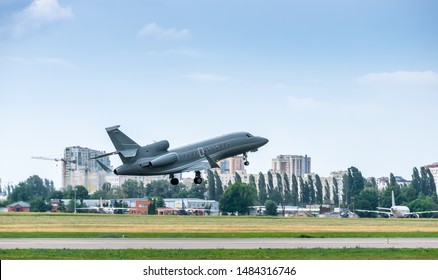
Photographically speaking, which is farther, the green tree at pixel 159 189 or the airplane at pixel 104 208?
the green tree at pixel 159 189

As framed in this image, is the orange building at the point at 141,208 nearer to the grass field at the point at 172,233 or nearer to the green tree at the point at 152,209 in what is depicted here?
the green tree at the point at 152,209

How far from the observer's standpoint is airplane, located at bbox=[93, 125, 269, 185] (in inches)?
3184

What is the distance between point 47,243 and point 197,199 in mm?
105599

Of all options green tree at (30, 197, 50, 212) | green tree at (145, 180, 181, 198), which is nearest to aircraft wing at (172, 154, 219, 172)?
green tree at (30, 197, 50, 212)

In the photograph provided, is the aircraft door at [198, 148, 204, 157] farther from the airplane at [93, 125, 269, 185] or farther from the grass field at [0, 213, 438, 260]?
the grass field at [0, 213, 438, 260]

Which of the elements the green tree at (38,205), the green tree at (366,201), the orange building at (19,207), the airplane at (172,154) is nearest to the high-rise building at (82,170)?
the airplane at (172,154)

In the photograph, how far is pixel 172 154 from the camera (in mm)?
82438

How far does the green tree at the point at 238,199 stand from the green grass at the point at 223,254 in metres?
94.1

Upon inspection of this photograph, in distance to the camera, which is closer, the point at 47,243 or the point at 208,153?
the point at 47,243

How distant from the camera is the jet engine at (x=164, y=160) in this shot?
80812 millimetres

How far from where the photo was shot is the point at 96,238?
81.7 m
